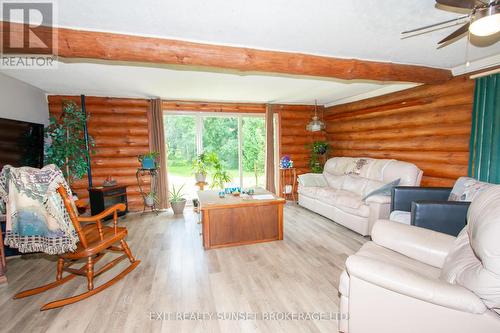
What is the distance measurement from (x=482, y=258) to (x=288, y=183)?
452 cm

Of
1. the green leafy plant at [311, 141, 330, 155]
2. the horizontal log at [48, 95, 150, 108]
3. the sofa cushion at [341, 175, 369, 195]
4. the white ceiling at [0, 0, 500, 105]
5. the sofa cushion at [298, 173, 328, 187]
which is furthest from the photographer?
the green leafy plant at [311, 141, 330, 155]

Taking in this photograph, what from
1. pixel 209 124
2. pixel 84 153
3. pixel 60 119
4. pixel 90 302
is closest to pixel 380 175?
pixel 209 124

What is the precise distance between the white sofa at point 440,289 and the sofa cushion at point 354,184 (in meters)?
2.34

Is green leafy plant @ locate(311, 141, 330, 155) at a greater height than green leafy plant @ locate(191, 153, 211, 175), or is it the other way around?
green leafy plant @ locate(311, 141, 330, 155)

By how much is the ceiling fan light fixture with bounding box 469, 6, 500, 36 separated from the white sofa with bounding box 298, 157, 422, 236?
2.15 m

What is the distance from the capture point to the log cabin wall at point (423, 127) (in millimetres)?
2953

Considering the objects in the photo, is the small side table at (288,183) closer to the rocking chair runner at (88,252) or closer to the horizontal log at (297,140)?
the horizontal log at (297,140)

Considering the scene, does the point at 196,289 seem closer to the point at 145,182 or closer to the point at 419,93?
the point at 145,182

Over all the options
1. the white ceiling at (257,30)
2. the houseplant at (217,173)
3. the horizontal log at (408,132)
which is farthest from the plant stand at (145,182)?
the horizontal log at (408,132)

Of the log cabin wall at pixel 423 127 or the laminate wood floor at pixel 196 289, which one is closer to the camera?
the laminate wood floor at pixel 196 289

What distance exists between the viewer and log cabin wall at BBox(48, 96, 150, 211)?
4309mm

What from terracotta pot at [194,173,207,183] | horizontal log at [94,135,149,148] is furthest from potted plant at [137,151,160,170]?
terracotta pot at [194,173,207,183]

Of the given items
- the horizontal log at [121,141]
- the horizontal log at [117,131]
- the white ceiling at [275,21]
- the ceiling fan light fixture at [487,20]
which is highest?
the white ceiling at [275,21]

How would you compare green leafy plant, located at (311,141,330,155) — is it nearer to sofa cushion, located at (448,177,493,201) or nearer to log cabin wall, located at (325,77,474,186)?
log cabin wall, located at (325,77,474,186)
